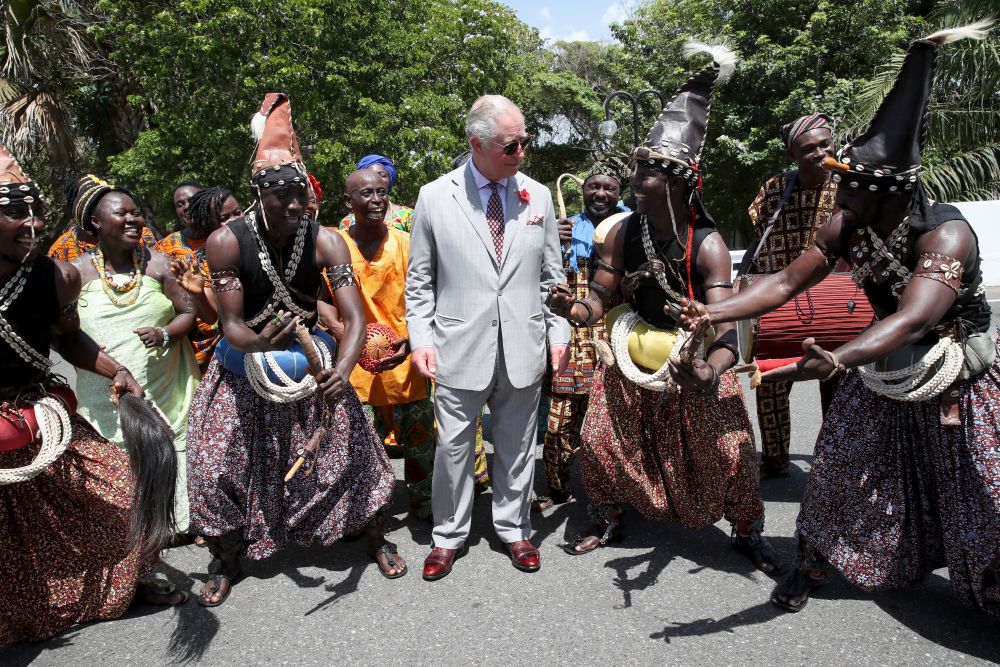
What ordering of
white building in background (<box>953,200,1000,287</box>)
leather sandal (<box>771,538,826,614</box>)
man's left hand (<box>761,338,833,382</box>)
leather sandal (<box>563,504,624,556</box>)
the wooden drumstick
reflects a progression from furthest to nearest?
white building in background (<box>953,200,1000,287</box>) → leather sandal (<box>563,504,624,556</box>) → leather sandal (<box>771,538,826,614</box>) → the wooden drumstick → man's left hand (<box>761,338,833,382</box>)

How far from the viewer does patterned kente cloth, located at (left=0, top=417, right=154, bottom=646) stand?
10.2ft

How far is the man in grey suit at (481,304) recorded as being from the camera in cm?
360

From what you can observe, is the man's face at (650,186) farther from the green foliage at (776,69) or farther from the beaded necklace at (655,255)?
the green foliage at (776,69)

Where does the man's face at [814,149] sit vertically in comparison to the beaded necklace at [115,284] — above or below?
above

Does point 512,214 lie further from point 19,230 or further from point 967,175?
point 967,175

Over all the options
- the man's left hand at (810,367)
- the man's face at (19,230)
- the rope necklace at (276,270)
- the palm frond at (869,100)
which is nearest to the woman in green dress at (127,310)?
the rope necklace at (276,270)

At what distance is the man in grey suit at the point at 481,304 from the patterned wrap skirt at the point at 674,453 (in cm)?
40

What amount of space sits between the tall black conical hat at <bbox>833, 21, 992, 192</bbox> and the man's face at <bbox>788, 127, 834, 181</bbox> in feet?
5.13

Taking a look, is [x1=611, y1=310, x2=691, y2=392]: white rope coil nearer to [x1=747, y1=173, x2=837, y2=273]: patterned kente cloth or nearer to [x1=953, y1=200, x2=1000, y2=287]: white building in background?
[x1=747, y1=173, x2=837, y2=273]: patterned kente cloth

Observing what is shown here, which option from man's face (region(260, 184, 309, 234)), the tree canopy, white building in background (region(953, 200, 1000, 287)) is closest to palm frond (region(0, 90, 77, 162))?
the tree canopy

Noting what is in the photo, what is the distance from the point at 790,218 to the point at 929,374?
1942 mm

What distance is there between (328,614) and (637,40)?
2516cm

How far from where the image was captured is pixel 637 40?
2514 centimetres

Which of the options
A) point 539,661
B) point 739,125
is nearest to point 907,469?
point 539,661
